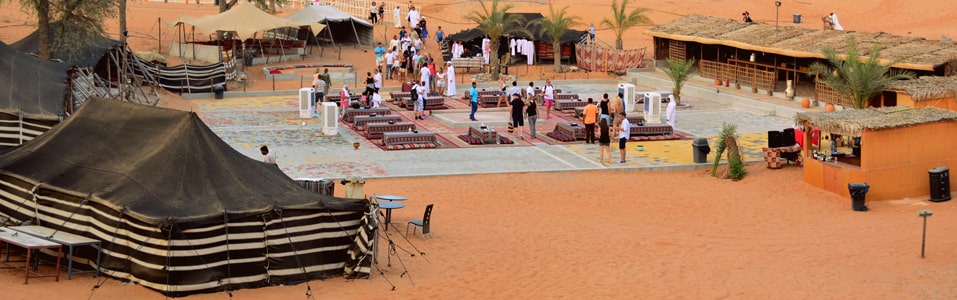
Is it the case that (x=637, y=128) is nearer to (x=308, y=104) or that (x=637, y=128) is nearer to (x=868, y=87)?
(x=868, y=87)

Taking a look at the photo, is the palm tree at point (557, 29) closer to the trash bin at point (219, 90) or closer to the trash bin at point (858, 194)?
the trash bin at point (219, 90)

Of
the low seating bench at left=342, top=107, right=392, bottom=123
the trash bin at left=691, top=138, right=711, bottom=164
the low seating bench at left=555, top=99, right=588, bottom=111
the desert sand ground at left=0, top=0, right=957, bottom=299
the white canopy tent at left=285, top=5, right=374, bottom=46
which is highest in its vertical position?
the white canopy tent at left=285, top=5, right=374, bottom=46

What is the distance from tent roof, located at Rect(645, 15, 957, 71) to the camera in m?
34.4

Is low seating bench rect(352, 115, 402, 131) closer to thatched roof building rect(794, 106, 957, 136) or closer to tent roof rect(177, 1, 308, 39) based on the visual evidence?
thatched roof building rect(794, 106, 957, 136)

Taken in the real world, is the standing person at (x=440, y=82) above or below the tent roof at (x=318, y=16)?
Answer: below

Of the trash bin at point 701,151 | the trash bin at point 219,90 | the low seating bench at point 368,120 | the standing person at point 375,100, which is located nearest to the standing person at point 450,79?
the standing person at point 375,100

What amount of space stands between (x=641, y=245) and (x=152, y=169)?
772cm

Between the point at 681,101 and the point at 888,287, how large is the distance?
850 inches

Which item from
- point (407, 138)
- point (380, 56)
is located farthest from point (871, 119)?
point (380, 56)

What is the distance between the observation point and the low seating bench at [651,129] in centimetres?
3212

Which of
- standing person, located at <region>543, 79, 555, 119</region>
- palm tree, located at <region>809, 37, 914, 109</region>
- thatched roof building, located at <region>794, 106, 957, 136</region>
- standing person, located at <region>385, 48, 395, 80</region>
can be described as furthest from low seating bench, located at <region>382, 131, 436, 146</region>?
standing person, located at <region>385, 48, 395, 80</region>

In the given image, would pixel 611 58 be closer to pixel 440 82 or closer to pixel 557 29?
pixel 557 29

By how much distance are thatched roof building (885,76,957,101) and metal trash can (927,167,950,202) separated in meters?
6.14

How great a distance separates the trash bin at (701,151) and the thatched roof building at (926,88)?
5.55 meters
